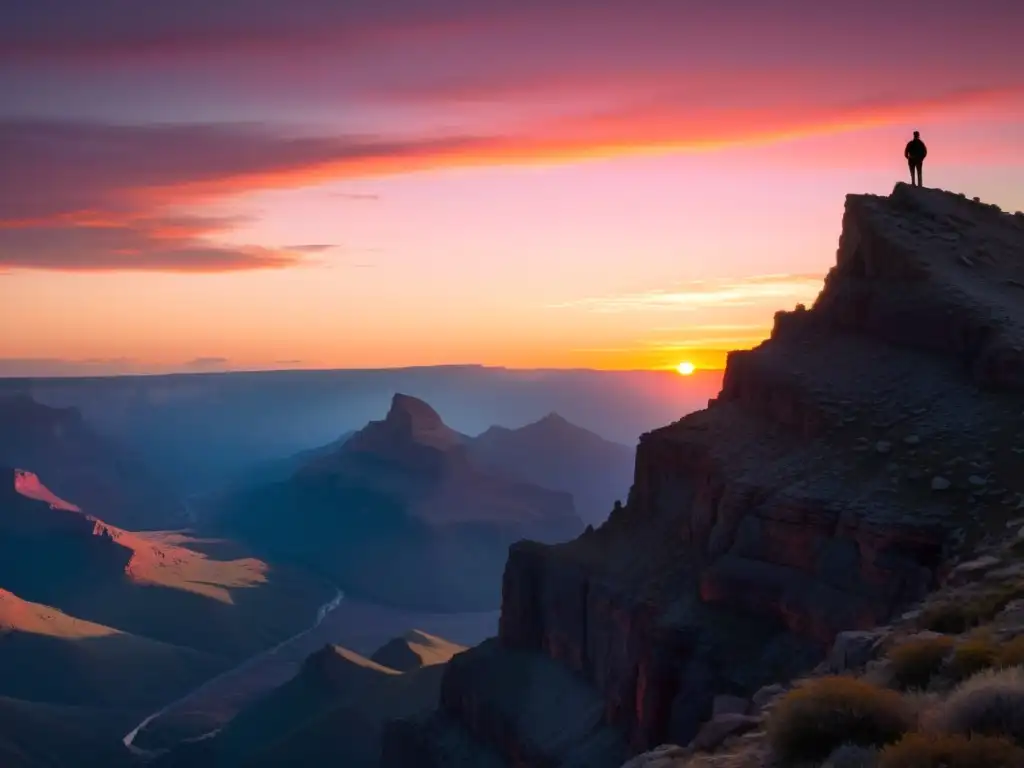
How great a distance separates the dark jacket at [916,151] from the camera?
169 ft

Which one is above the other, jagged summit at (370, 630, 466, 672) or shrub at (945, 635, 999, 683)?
shrub at (945, 635, 999, 683)

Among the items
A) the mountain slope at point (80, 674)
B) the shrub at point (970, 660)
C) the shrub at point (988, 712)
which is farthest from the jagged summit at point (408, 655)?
the shrub at point (988, 712)

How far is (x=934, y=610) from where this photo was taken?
999 inches

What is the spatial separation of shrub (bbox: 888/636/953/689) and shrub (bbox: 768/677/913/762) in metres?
2.15

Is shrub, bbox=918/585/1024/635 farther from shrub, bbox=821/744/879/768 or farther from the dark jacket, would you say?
the dark jacket

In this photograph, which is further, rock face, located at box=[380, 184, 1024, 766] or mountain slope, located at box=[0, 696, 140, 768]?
mountain slope, located at box=[0, 696, 140, 768]

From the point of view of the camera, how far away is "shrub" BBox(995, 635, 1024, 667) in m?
18.4

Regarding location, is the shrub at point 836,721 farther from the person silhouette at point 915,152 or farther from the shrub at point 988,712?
the person silhouette at point 915,152

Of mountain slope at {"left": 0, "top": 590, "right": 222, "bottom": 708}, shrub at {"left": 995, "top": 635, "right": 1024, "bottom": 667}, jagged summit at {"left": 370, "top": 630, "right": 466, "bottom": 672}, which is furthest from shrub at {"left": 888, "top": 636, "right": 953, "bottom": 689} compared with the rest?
mountain slope at {"left": 0, "top": 590, "right": 222, "bottom": 708}

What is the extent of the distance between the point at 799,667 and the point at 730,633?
6.27 metres

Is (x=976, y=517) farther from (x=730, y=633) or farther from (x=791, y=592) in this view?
(x=730, y=633)

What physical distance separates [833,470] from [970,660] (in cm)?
2733

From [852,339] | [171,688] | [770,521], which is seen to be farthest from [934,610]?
[171,688]

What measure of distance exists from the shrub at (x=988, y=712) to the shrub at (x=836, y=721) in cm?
96
